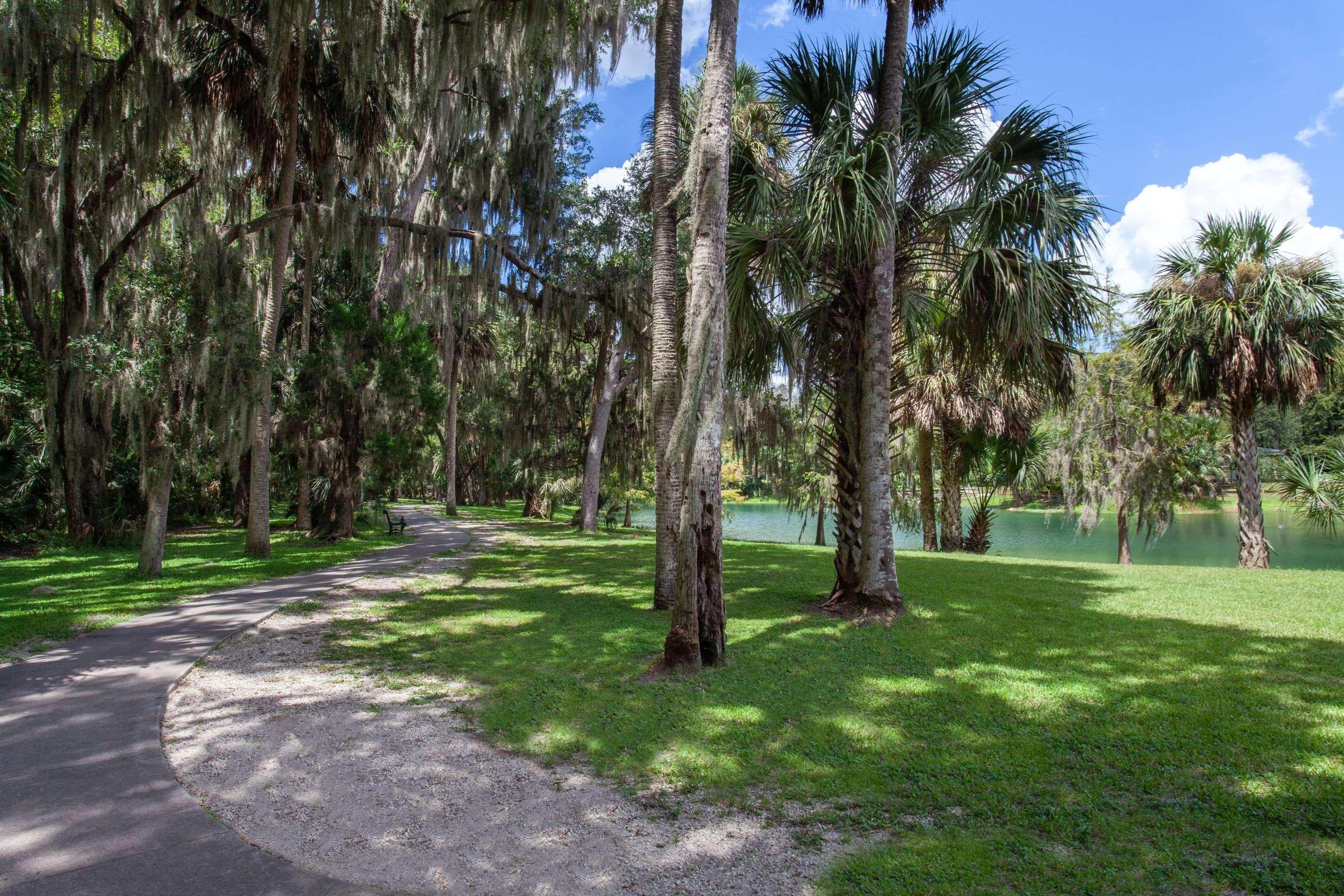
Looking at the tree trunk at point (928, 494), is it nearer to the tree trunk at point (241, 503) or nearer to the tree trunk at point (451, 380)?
the tree trunk at point (451, 380)

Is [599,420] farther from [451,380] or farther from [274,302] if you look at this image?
[274,302]

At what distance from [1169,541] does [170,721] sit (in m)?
38.4

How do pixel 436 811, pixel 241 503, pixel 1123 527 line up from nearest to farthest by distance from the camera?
pixel 436 811 < pixel 1123 527 < pixel 241 503

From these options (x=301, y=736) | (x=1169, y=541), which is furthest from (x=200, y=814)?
(x=1169, y=541)

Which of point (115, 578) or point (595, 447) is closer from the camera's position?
point (115, 578)

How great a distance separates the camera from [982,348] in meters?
8.26

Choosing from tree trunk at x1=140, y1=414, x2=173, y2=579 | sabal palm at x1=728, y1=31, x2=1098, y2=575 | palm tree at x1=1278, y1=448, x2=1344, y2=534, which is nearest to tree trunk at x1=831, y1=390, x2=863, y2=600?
sabal palm at x1=728, y1=31, x2=1098, y2=575

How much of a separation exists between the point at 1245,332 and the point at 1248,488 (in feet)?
9.67

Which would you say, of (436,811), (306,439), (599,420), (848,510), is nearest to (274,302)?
(306,439)

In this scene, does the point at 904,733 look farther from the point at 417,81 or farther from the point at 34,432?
the point at 34,432

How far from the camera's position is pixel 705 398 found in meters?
5.89

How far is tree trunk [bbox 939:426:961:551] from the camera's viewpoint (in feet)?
56.4

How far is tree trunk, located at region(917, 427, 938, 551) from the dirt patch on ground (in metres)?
14.8

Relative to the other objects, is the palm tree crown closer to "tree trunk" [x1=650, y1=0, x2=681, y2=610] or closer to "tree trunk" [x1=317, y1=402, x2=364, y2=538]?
"tree trunk" [x1=650, y1=0, x2=681, y2=610]
